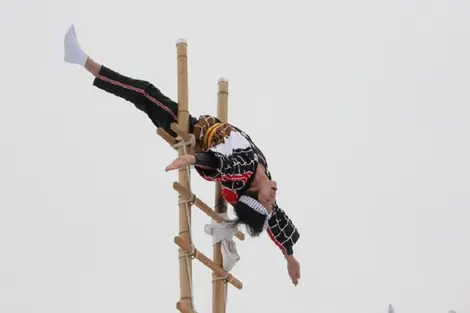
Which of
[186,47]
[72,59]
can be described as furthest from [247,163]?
[72,59]

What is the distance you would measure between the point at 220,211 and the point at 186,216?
0.30 meters

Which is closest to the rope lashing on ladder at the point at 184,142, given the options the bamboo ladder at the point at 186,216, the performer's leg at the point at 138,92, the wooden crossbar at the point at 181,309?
the bamboo ladder at the point at 186,216

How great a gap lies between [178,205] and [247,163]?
0.34 metres

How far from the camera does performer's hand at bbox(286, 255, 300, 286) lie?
3809 millimetres

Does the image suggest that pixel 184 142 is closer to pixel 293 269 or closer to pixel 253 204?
pixel 253 204

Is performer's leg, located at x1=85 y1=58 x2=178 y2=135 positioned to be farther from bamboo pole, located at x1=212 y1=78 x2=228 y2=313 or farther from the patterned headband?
the patterned headband

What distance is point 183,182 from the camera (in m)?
3.42

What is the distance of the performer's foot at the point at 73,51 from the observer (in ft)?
11.4

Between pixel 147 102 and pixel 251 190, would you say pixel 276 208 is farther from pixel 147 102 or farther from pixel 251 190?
pixel 147 102

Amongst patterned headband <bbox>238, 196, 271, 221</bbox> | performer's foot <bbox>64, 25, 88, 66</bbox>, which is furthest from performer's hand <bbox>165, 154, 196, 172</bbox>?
performer's foot <bbox>64, 25, 88, 66</bbox>

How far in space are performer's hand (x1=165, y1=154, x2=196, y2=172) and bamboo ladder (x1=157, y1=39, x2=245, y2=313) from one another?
9.1 inches

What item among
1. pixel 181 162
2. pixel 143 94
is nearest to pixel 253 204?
pixel 181 162

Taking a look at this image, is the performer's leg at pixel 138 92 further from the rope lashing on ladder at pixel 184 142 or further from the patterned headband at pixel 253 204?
the patterned headband at pixel 253 204

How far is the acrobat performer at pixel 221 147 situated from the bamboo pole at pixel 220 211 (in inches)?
3.0
